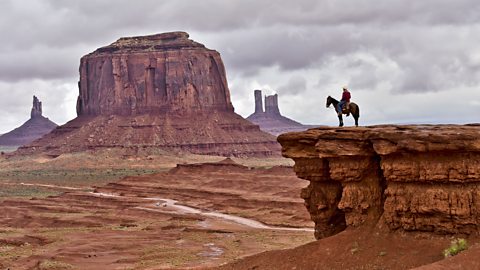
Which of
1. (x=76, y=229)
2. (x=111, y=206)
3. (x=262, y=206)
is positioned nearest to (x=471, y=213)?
(x=76, y=229)

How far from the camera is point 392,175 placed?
23.2m

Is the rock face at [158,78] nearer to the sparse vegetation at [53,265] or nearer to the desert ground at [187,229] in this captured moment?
the desert ground at [187,229]

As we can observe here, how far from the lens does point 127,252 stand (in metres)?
46.9

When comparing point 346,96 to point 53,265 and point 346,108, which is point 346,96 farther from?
point 53,265

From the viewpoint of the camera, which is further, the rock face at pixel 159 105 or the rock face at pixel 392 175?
the rock face at pixel 159 105

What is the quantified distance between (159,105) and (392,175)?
149104mm

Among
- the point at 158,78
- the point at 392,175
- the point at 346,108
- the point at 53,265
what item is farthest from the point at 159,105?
the point at 392,175

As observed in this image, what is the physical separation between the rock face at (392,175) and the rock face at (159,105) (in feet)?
434

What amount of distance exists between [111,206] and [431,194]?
210 feet

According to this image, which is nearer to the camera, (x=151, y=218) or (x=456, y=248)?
(x=456, y=248)

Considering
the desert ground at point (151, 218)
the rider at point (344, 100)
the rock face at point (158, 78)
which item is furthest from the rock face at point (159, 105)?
the rider at point (344, 100)

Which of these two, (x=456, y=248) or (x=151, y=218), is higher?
(x=456, y=248)

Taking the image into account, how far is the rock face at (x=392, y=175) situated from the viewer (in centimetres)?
2202

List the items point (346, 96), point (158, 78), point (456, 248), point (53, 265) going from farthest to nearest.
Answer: point (158, 78) → point (53, 265) → point (346, 96) → point (456, 248)
